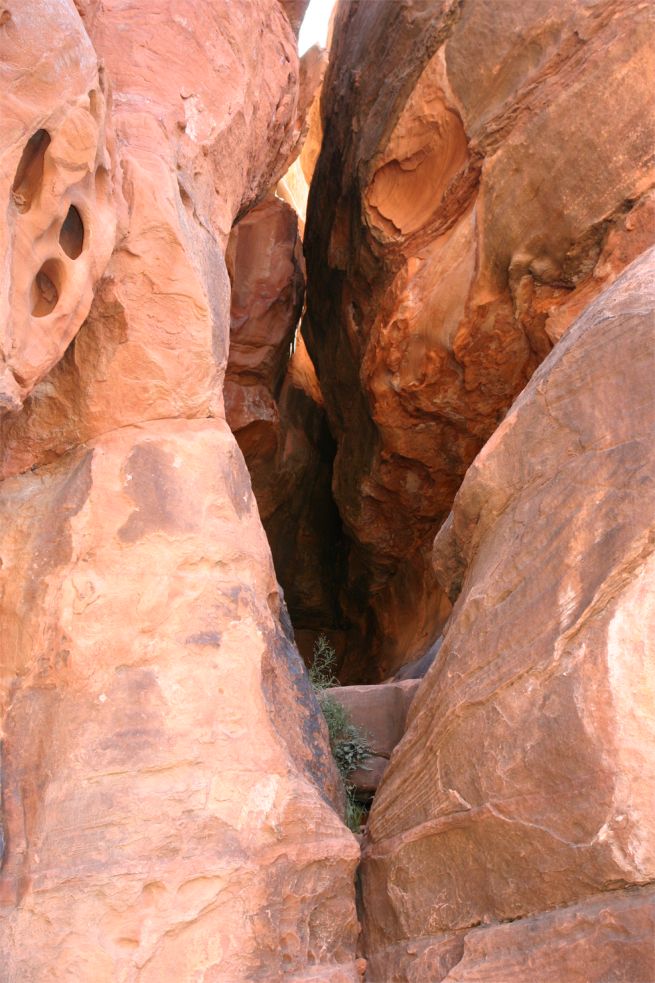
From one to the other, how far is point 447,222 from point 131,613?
5.68 meters

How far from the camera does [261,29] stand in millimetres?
7004

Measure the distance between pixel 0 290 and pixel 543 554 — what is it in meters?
2.61

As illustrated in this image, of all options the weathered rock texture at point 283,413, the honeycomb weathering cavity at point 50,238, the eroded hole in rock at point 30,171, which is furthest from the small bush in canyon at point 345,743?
the weathered rock texture at point 283,413

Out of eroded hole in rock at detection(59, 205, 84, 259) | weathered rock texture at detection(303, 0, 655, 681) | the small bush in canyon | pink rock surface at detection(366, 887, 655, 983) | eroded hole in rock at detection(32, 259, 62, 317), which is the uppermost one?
weathered rock texture at detection(303, 0, 655, 681)

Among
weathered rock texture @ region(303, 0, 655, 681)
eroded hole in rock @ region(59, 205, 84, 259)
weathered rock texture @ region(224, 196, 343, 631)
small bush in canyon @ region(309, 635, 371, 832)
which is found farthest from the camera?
weathered rock texture @ region(224, 196, 343, 631)

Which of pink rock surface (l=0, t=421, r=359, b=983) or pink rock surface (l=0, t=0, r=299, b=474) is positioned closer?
pink rock surface (l=0, t=421, r=359, b=983)

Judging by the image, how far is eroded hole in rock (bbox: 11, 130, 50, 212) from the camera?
13.7 ft

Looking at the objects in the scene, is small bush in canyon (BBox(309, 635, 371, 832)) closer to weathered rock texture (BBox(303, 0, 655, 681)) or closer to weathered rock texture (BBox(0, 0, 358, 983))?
weathered rock texture (BBox(0, 0, 358, 983))

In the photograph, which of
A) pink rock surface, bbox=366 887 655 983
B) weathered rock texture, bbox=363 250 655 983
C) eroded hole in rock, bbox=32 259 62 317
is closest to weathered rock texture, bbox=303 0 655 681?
weathered rock texture, bbox=363 250 655 983

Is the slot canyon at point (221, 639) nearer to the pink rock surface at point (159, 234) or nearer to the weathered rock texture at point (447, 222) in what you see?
the pink rock surface at point (159, 234)

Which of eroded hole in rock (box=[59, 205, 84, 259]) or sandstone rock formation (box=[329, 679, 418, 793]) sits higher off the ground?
eroded hole in rock (box=[59, 205, 84, 259])

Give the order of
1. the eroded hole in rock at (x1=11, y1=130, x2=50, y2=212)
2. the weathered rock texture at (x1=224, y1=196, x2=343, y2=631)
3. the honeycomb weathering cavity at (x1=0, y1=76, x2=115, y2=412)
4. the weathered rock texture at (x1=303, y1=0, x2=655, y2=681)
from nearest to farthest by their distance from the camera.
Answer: the honeycomb weathering cavity at (x1=0, y1=76, x2=115, y2=412)
the eroded hole in rock at (x1=11, y1=130, x2=50, y2=212)
the weathered rock texture at (x1=303, y1=0, x2=655, y2=681)
the weathered rock texture at (x1=224, y1=196, x2=343, y2=631)

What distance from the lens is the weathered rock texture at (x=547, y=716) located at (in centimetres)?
372

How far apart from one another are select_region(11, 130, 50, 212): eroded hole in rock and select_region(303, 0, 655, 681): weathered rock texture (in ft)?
15.7
